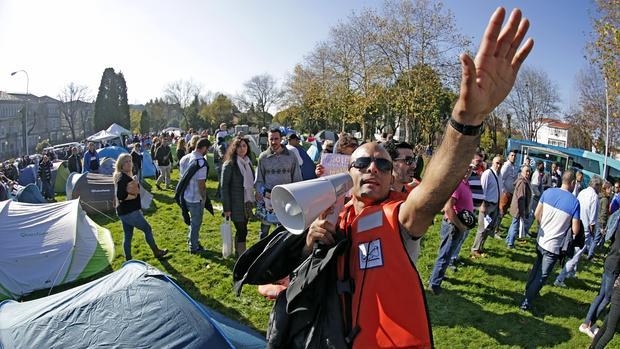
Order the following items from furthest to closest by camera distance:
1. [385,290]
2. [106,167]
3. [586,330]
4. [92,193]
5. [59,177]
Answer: [59,177] < [106,167] < [92,193] < [586,330] < [385,290]

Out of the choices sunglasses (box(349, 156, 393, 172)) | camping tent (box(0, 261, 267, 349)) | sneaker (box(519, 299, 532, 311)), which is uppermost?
sunglasses (box(349, 156, 393, 172))

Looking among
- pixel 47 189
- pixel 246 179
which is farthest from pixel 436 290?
pixel 47 189

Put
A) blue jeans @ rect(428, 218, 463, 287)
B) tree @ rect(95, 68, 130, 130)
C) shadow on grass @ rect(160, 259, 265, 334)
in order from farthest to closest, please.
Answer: tree @ rect(95, 68, 130, 130), blue jeans @ rect(428, 218, 463, 287), shadow on grass @ rect(160, 259, 265, 334)

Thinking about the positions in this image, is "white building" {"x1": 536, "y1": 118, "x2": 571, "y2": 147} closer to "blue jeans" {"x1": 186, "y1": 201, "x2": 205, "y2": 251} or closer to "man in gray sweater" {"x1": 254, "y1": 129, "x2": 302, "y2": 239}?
"man in gray sweater" {"x1": 254, "y1": 129, "x2": 302, "y2": 239}

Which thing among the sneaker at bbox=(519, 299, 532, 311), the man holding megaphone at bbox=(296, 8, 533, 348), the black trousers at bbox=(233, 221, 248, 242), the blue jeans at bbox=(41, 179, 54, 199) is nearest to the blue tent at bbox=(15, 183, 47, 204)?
the blue jeans at bbox=(41, 179, 54, 199)

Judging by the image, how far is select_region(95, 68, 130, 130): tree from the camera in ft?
204

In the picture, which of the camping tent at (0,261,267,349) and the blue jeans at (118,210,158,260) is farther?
the blue jeans at (118,210,158,260)

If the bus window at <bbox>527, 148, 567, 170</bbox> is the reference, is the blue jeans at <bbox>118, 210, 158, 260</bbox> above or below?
below

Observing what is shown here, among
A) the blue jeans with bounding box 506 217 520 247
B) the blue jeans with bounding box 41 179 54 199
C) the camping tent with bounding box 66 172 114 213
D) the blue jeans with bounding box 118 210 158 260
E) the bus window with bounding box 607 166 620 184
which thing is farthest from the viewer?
the bus window with bounding box 607 166 620 184

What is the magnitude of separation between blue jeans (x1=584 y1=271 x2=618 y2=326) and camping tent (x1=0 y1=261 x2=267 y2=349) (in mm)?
4173

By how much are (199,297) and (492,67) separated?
535 centimetres

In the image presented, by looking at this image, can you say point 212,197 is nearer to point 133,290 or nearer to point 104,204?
point 104,204

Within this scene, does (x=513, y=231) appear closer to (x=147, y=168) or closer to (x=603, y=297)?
(x=603, y=297)

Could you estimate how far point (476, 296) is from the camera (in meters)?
5.80
